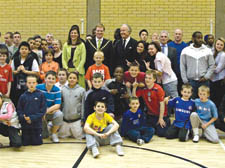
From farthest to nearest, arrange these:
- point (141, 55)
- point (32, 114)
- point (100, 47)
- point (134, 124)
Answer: point (100, 47) → point (141, 55) → point (134, 124) → point (32, 114)

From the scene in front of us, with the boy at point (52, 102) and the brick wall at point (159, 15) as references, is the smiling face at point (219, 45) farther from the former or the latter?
the boy at point (52, 102)

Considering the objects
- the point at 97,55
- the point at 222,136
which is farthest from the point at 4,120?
the point at 222,136

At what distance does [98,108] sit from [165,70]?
1906mm

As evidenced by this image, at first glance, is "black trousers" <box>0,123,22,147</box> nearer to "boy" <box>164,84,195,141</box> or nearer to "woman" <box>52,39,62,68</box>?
"woman" <box>52,39,62,68</box>

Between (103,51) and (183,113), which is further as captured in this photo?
(103,51)

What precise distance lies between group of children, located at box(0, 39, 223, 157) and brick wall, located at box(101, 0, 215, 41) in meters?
3.77

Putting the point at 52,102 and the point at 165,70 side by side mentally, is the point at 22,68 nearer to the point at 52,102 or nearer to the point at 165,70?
the point at 52,102

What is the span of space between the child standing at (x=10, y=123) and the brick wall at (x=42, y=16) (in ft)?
16.4

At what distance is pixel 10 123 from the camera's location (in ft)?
16.0

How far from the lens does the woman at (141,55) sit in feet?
20.4

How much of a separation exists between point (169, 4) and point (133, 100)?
4914 millimetres

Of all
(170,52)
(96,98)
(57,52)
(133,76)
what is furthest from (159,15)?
(96,98)

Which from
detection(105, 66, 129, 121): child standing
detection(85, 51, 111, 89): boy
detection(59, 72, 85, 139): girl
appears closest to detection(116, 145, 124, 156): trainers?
detection(59, 72, 85, 139): girl

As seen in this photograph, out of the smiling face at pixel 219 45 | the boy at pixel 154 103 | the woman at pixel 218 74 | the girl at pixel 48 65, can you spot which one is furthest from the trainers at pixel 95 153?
the smiling face at pixel 219 45
